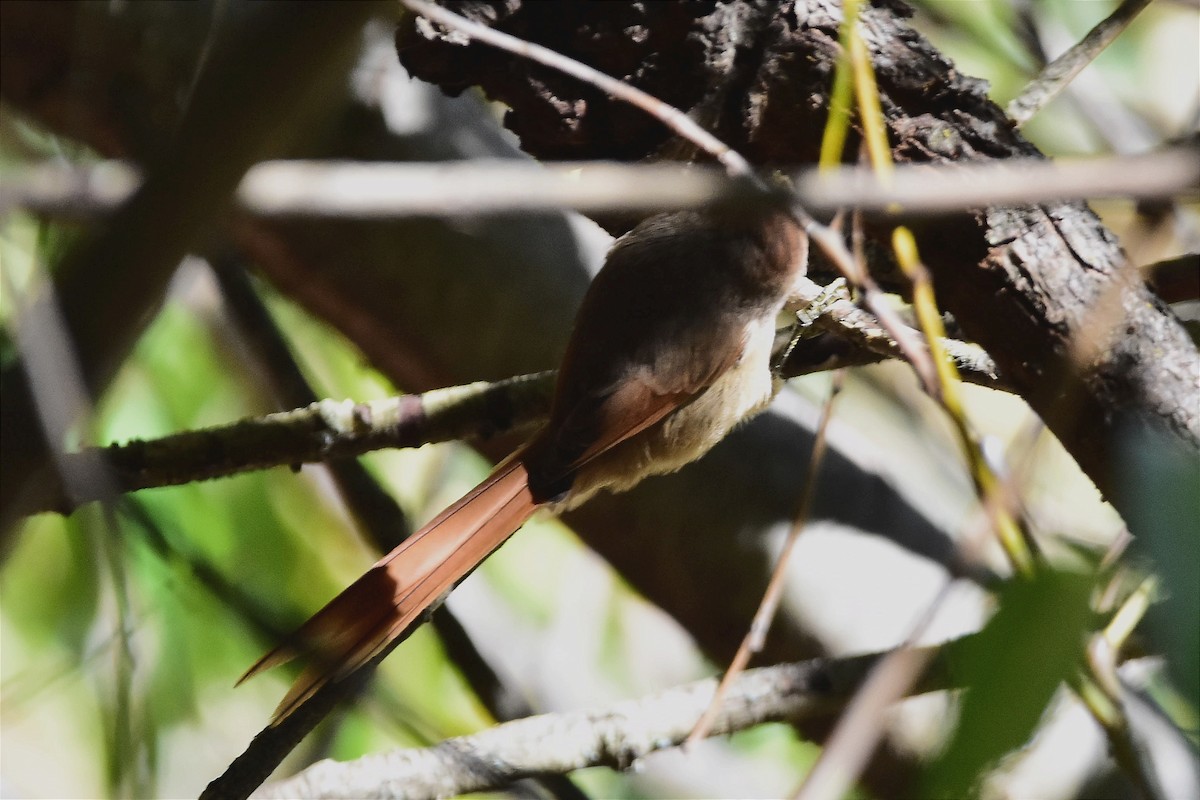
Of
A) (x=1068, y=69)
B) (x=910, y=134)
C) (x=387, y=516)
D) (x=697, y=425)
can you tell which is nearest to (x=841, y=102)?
(x=910, y=134)

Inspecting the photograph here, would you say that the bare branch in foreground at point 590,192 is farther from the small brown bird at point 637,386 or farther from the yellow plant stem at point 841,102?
the small brown bird at point 637,386

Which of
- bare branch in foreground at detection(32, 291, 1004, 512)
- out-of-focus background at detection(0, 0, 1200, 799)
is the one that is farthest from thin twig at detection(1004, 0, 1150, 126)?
bare branch in foreground at detection(32, 291, 1004, 512)

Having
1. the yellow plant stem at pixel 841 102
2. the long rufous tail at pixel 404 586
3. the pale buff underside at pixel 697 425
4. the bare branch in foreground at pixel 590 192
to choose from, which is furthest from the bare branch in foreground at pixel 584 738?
the bare branch in foreground at pixel 590 192

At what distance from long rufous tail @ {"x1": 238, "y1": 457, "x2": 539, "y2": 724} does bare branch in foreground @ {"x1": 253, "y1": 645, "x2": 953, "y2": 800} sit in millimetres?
133

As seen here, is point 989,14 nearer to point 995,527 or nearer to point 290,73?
point 995,527

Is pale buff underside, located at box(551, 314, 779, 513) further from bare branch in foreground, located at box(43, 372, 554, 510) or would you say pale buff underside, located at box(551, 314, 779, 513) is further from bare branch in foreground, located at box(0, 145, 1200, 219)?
bare branch in foreground, located at box(0, 145, 1200, 219)

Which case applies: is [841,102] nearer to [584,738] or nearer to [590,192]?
[590,192]

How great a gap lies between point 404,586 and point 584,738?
36 centimetres

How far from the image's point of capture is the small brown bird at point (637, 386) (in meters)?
1.71

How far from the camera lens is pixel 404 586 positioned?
1.67 meters

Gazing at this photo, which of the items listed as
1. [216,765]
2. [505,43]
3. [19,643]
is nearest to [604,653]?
[216,765]

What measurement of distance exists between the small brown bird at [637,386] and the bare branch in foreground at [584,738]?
0.18 meters

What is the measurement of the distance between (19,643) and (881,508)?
2100 mm

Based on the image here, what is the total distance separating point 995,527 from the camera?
76cm
